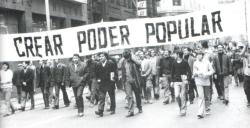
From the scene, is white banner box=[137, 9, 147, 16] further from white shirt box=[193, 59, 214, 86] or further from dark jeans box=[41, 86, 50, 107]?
white shirt box=[193, 59, 214, 86]

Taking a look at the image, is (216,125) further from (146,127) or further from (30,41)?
(30,41)

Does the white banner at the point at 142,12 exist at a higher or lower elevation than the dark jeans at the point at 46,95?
higher

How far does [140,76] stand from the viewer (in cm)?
1666

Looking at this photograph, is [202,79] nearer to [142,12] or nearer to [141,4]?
[142,12]

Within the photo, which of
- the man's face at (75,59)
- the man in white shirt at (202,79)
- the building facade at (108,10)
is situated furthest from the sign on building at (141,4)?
the man in white shirt at (202,79)

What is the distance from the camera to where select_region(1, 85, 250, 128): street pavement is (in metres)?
11.7

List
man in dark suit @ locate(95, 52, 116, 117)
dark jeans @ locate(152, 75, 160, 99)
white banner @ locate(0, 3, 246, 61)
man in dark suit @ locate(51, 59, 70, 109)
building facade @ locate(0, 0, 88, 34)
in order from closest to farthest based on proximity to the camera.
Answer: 1. white banner @ locate(0, 3, 246, 61)
2. man in dark suit @ locate(95, 52, 116, 117)
3. man in dark suit @ locate(51, 59, 70, 109)
4. dark jeans @ locate(152, 75, 160, 99)
5. building facade @ locate(0, 0, 88, 34)

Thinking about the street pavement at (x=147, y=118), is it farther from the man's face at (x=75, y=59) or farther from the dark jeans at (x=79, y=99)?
the man's face at (x=75, y=59)

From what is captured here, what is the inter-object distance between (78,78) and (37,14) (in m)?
13.1

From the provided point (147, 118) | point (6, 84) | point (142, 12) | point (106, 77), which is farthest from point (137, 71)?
point (142, 12)

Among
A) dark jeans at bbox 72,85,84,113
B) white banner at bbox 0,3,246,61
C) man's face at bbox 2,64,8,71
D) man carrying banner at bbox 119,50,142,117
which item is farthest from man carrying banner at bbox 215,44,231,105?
man's face at bbox 2,64,8,71

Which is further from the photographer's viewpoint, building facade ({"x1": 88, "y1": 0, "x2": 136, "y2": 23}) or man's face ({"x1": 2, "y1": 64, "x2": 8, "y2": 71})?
building facade ({"x1": 88, "y1": 0, "x2": 136, "y2": 23})

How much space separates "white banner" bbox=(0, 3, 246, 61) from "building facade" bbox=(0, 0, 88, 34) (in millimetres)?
10768

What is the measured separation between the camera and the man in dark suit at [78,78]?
14.5 metres
